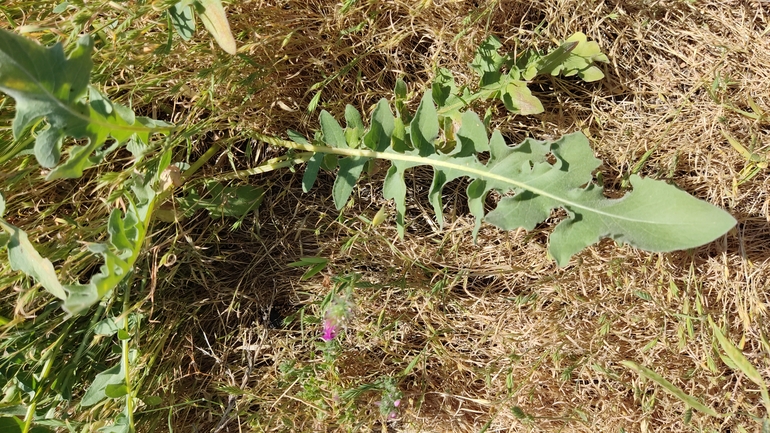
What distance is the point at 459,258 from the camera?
2047 millimetres

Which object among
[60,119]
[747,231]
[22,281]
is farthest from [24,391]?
[747,231]

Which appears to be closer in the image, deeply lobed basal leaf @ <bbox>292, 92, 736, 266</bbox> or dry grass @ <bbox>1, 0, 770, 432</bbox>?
deeply lobed basal leaf @ <bbox>292, 92, 736, 266</bbox>

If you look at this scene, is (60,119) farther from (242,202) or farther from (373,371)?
(373,371)

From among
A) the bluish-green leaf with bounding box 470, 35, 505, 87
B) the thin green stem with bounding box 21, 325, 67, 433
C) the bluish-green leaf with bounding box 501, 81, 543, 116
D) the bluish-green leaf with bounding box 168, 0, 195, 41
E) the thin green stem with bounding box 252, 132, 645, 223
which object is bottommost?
the thin green stem with bounding box 21, 325, 67, 433

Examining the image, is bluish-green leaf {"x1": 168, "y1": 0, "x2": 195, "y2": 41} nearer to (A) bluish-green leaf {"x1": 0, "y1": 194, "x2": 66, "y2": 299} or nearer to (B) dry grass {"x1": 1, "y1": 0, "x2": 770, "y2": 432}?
(B) dry grass {"x1": 1, "y1": 0, "x2": 770, "y2": 432}

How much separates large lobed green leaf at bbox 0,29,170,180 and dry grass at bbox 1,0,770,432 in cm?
56

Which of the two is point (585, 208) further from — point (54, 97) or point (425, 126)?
point (54, 97)

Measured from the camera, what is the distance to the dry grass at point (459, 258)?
1.85 meters

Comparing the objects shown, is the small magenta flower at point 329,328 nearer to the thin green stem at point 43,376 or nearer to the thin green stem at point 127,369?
the thin green stem at point 127,369

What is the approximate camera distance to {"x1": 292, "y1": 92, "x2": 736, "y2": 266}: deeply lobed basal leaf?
1386 millimetres

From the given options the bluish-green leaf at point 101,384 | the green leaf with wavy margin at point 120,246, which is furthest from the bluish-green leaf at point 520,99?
the bluish-green leaf at point 101,384

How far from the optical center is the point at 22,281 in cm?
192

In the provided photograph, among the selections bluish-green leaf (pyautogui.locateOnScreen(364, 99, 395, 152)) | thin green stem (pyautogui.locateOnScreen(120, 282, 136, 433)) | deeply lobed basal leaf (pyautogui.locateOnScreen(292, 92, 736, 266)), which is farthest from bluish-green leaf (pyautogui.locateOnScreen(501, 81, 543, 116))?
thin green stem (pyautogui.locateOnScreen(120, 282, 136, 433))

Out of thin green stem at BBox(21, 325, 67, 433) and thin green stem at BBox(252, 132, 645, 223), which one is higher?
thin green stem at BBox(252, 132, 645, 223)
